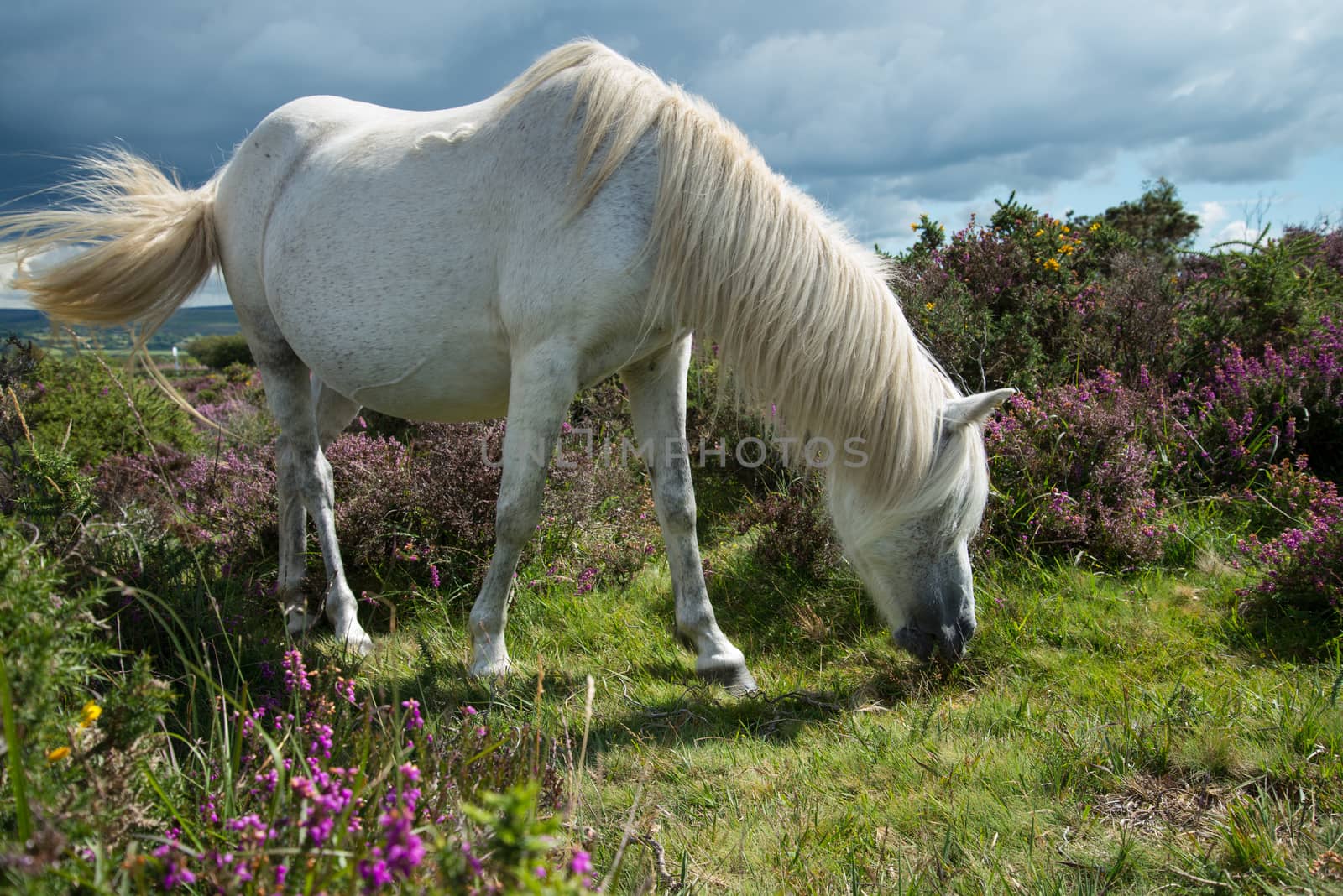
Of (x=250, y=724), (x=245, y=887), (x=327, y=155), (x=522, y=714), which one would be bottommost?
(x=522, y=714)

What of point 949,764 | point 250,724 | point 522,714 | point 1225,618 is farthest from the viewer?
point 1225,618

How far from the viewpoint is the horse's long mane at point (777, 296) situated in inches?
106

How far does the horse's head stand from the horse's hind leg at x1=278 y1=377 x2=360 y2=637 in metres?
2.76

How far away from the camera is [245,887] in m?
1.41

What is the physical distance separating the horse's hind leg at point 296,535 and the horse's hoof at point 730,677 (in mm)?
2072

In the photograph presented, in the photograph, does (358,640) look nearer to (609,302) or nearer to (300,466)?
(300,466)

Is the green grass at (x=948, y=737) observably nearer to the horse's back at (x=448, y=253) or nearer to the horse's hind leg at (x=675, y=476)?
the horse's hind leg at (x=675, y=476)

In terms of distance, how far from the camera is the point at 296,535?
4.11 metres

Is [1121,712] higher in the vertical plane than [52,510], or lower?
lower

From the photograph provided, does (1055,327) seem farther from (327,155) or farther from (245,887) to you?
(245,887)

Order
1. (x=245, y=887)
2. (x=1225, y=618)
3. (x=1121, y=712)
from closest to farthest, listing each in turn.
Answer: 1. (x=245, y=887)
2. (x=1121, y=712)
3. (x=1225, y=618)

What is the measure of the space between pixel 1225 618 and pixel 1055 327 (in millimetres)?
2826

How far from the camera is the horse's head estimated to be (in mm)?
2738

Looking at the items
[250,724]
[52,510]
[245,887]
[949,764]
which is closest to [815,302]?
[949,764]
